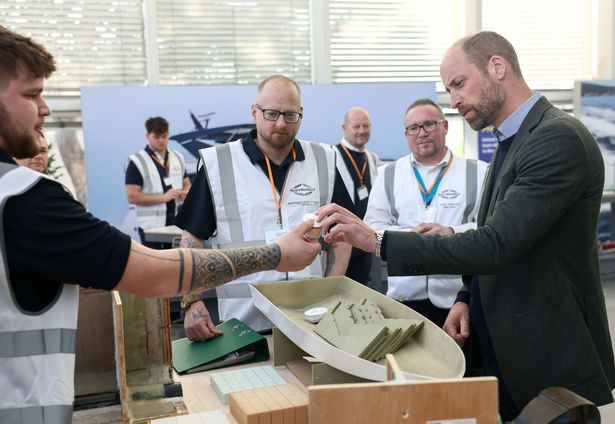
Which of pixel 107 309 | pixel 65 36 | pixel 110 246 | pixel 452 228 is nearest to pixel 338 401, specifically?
pixel 110 246

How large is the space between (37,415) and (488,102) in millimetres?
1477

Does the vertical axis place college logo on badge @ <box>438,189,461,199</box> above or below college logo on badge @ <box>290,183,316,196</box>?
below

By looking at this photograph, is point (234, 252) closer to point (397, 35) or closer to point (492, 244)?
point (492, 244)

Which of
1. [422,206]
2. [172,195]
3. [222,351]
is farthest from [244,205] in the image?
[172,195]

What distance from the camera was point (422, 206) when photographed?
3271mm

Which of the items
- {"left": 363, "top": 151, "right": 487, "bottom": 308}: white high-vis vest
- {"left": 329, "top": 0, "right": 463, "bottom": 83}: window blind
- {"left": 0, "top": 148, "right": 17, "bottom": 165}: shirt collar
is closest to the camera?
{"left": 0, "top": 148, "right": 17, "bottom": 165}: shirt collar

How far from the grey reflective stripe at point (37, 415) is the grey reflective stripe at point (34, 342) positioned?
0.36ft

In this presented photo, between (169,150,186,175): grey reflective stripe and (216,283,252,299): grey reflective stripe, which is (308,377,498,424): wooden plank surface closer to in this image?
(216,283,252,299): grey reflective stripe

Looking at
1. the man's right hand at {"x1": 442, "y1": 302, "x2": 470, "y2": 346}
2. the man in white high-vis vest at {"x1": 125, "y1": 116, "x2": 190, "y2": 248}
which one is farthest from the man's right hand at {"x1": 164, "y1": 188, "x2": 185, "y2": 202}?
the man's right hand at {"x1": 442, "y1": 302, "x2": 470, "y2": 346}

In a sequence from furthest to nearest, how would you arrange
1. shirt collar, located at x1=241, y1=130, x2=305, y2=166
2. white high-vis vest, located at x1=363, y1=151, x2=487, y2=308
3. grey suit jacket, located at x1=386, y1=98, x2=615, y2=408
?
1. white high-vis vest, located at x1=363, y1=151, x2=487, y2=308
2. shirt collar, located at x1=241, y1=130, x2=305, y2=166
3. grey suit jacket, located at x1=386, y1=98, x2=615, y2=408

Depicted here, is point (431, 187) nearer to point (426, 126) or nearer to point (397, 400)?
point (426, 126)

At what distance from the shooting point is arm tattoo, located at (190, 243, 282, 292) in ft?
4.87

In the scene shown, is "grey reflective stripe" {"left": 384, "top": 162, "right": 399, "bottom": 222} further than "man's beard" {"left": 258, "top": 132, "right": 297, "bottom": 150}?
Yes

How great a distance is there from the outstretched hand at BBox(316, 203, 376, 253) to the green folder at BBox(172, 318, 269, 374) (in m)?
0.40
